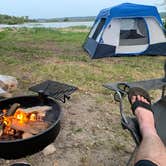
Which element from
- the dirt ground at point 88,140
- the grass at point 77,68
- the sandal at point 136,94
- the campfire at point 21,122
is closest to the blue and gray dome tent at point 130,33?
the grass at point 77,68

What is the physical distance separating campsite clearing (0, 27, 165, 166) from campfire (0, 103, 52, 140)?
23 cm

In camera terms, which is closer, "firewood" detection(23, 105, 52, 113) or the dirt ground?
the dirt ground

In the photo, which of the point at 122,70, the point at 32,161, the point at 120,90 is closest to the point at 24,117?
the point at 32,161

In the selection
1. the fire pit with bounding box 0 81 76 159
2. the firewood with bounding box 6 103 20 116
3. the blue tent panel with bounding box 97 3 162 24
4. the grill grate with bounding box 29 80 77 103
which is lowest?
the grill grate with bounding box 29 80 77 103

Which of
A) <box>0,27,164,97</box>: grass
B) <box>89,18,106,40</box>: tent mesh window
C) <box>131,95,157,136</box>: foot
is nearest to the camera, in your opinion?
<box>131,95,157,136</box>: foot

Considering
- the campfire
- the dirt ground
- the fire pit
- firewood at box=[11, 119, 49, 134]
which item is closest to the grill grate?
the dirt ground

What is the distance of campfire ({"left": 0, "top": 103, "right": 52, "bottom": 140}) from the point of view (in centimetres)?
269

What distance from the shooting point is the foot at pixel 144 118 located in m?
1.98

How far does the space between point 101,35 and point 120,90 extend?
15.4ft

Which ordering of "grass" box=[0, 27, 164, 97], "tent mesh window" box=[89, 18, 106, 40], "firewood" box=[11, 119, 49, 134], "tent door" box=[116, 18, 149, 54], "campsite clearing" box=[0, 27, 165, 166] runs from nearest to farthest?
"firewood" box=[11, 119, 49, 134], "campsite clearing" box=[0, 27, 165, 166], "grass" box=[0, 27, 164, 97], "tent door" box=[116, 18, 149, 54], "tent mesh window" box=[89, 18, 106, 40]

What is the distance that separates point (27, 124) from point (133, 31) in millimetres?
5057

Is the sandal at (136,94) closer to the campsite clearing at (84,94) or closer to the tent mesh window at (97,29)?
the campsite clearing at (84,94)

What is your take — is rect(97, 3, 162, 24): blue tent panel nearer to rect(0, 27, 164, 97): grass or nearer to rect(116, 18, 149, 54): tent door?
rect(116, 18, 149, 54): tent door

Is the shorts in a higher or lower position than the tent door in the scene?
higher
